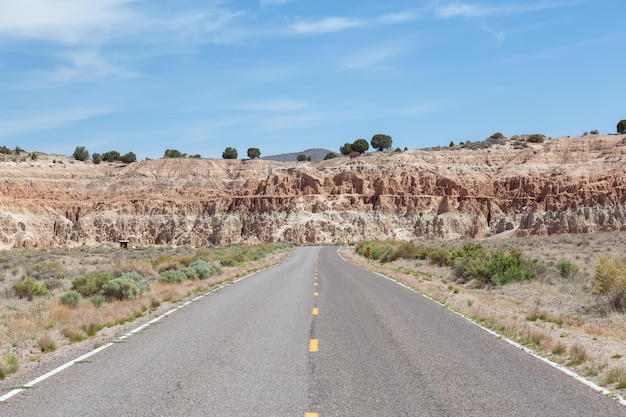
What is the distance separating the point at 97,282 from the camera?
64.5 feet

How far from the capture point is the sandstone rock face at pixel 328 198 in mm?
89500

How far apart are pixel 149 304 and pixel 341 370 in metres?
9.52

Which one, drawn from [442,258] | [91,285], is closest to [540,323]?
[91,285]

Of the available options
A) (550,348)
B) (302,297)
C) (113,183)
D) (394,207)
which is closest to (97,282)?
(302,297)

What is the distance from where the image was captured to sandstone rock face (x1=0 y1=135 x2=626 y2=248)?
89.5 m

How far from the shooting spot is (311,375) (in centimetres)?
807

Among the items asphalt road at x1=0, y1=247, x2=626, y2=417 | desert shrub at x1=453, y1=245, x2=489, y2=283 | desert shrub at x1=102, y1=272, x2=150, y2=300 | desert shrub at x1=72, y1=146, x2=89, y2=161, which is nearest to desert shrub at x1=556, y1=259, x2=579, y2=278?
desert shrub at x1=453, y1=245, x2=489, y2=283

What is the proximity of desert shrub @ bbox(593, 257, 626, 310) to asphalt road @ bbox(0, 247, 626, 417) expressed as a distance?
15.8ft

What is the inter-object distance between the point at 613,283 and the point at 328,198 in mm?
85887

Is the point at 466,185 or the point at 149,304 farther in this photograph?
the point at 466,185

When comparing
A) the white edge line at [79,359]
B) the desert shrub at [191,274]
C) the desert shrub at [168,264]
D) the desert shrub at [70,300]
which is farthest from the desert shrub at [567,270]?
the desert shrub at [168,264]

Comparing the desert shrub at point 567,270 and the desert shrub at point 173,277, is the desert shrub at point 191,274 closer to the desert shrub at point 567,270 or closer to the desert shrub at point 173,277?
the desert shrub at point 173,277

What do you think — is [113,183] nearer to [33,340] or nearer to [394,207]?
[394,207]

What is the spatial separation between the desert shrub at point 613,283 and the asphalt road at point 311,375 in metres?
4.81
